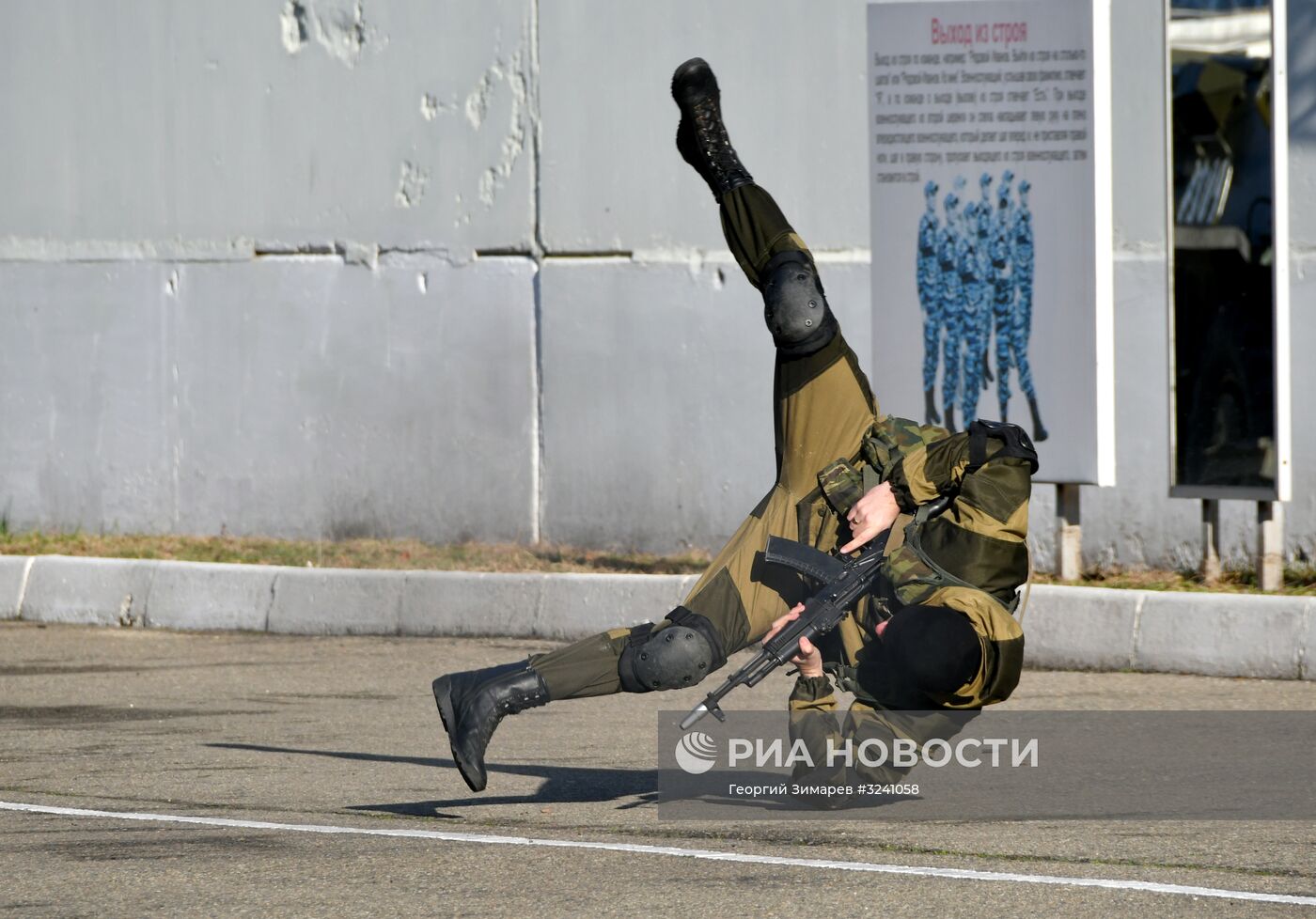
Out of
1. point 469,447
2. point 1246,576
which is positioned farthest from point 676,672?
point 469,447

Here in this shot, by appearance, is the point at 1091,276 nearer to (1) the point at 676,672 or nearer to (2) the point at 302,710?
(2) the point at 302,710

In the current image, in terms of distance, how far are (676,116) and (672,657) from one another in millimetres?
7161

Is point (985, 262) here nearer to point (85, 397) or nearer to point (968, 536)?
point (968, 536)

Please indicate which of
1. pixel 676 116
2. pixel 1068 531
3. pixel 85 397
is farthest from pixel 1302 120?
pixel 85 397

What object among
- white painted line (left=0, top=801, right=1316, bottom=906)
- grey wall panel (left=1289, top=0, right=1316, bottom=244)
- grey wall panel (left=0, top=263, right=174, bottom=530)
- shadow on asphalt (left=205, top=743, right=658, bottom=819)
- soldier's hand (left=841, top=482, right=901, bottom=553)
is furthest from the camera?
grey wall panel (left=0, top=263, right=174, bottom=530)

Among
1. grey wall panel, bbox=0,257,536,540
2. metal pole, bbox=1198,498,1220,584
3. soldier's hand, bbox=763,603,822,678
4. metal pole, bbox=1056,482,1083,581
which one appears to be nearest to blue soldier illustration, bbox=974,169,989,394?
metal pole, bbox=1056,482,1083,581

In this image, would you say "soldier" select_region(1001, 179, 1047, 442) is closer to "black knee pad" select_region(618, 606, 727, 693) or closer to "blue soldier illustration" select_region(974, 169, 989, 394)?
"blue soldier illustration" select_region(974, 169, 989, 394)

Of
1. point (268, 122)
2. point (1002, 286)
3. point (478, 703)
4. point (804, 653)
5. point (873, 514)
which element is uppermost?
point (268, 122)

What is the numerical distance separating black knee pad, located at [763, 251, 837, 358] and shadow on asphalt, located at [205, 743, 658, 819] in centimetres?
142

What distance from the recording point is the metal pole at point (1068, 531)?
11078 millimetres

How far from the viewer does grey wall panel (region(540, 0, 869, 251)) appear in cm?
1250

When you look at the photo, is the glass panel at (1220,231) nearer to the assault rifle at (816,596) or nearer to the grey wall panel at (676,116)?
the grey wall panel at (676,116)

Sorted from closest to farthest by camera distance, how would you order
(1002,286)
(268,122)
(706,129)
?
(706,129), (1002,286), (268,122)

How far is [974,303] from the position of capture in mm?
10914
